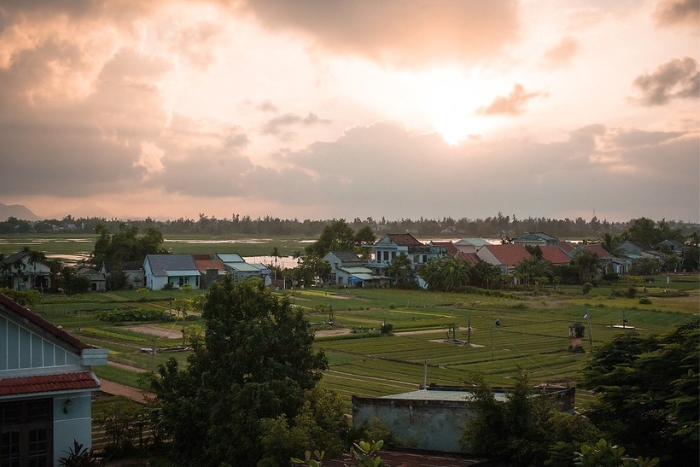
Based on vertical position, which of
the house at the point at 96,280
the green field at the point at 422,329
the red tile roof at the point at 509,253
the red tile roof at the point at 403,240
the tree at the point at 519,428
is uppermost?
the red tile roof at the point at 403,240

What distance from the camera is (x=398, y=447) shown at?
14.1 m

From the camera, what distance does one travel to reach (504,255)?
77438 millimetres

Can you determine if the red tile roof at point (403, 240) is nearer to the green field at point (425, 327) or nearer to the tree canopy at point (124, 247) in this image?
the green field at point (425, 327)

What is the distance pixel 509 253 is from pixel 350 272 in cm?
1860

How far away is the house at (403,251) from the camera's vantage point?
7738cm

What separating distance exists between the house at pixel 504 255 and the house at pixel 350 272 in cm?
1280

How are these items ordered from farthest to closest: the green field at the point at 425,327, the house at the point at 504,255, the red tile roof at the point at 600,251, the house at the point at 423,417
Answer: the red tile roof at the point at 600,251, the house at the point at 504,255, the green field at the point at 425,327, the house at the point at 423,417

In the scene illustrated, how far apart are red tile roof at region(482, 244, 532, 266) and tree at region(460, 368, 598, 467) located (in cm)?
6381

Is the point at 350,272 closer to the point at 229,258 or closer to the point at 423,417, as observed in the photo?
the point at 229,258

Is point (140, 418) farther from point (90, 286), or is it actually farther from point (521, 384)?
point (90, 286)

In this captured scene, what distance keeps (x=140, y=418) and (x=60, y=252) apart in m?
107

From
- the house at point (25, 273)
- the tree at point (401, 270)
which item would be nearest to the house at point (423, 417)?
the house at point (25, 273)

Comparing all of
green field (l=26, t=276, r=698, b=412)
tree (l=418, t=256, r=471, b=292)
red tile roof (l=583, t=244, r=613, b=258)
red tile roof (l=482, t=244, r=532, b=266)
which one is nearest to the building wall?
green field (l=26, t=276, r=698, b=412)

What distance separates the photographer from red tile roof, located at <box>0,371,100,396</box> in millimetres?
12277
